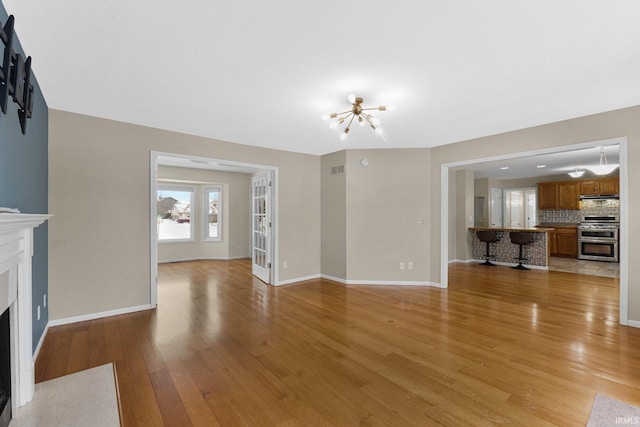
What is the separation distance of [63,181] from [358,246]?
426cm

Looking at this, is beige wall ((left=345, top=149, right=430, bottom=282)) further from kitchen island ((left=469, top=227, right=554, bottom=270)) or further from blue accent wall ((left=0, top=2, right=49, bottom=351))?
blue accent wall ((left=0, top=2, right=49, bottom=351))

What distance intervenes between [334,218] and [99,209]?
3.57 meters

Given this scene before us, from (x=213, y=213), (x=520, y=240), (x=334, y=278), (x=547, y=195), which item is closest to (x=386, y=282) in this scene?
(x=334, y=278)

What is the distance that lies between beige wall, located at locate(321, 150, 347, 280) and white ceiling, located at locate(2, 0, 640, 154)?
190 centimetres

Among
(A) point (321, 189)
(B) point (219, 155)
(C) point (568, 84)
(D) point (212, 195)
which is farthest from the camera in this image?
(D) point (212, 195)

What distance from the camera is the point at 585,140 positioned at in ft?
11.2

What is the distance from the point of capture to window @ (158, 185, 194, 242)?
761cm

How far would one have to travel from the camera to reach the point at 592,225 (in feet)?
25.1

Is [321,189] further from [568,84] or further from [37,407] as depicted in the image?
[37,407]

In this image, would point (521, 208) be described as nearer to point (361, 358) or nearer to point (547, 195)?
point (547, 195)

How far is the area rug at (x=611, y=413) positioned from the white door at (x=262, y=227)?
169 inches

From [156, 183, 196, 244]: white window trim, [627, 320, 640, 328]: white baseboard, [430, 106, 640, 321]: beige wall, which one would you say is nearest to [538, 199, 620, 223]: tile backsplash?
[430, 106, 640, 321]: beige wall

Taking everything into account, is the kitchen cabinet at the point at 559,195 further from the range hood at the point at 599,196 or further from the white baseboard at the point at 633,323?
the white baseboard at the point at 633,323

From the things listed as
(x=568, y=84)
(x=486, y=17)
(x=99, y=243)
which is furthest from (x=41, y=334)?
(x=568, y=84)
